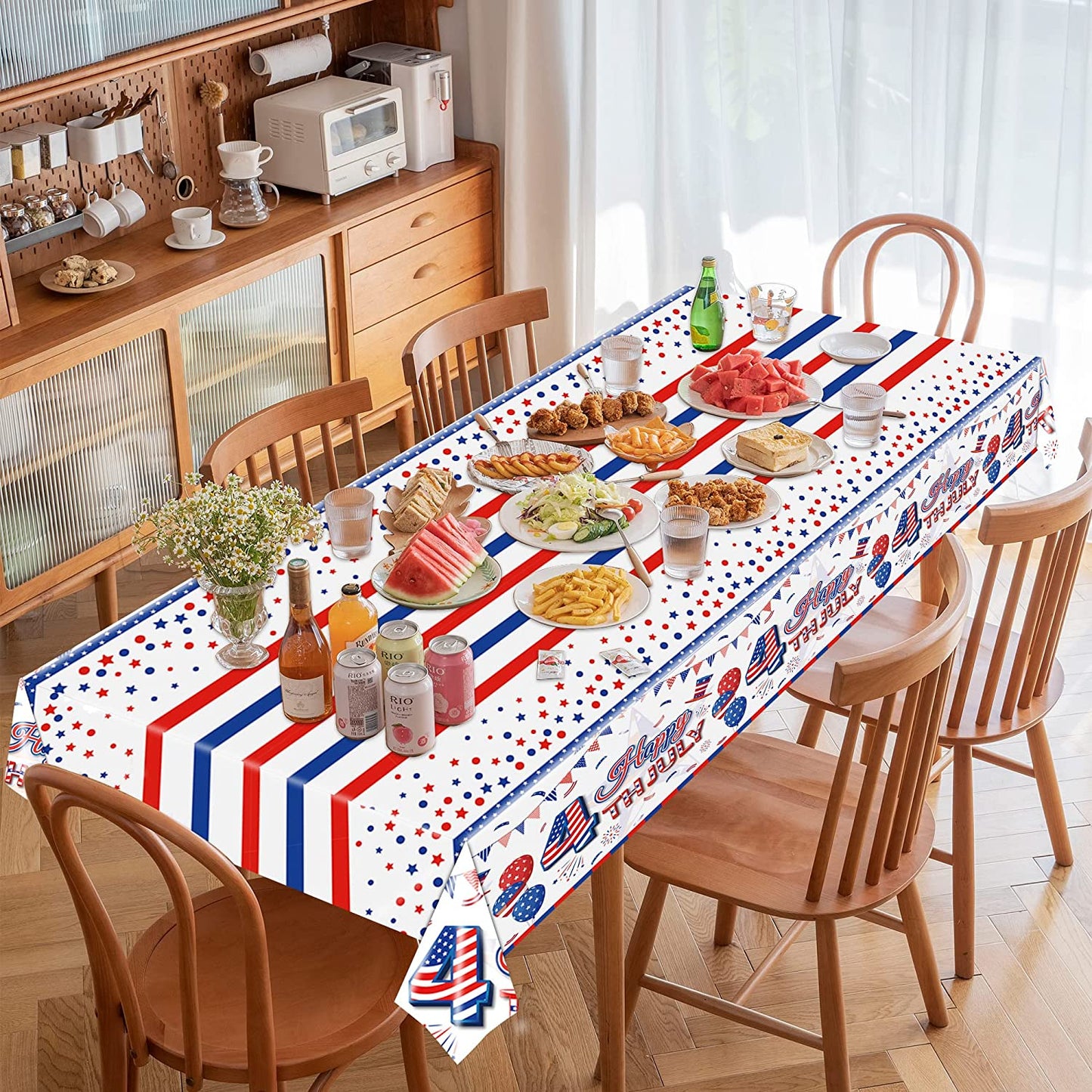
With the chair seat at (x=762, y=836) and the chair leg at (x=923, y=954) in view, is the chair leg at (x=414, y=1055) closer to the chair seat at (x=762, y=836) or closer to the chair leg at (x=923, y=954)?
the chair seat at (x=762, y=836)

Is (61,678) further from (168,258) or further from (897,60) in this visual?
(897,60)

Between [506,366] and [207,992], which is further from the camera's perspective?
[506,366]

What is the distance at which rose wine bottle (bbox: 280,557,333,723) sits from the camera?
6.27ft

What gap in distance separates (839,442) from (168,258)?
188cm

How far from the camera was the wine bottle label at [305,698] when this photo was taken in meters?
1.93

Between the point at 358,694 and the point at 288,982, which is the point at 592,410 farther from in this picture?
the point at 288,982

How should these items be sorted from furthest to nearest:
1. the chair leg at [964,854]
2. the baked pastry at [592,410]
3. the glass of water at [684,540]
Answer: the baked pastry at [592,410]
the chair leg at [964,854]
the glass of water at [684,540]

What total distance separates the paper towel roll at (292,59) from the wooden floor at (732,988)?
7.01 ft

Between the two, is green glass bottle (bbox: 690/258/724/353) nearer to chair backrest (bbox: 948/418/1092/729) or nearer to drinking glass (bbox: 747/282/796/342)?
drinking glass (bbox: 747/282/796/342)

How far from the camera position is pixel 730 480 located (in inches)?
101

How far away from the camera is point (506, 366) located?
3.42 m

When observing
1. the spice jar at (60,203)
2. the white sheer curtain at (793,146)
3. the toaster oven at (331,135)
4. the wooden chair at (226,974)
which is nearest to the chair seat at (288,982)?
the wooden chair at (226,974)

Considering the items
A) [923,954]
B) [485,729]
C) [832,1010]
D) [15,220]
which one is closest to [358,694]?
[485,729]

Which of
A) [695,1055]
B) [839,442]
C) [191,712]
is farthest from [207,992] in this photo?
[839,442]
